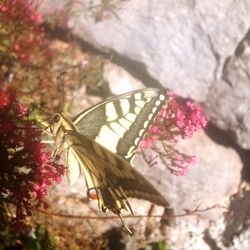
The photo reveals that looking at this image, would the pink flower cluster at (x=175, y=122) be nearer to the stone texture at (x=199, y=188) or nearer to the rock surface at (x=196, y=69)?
the rock surface at (x=196, y=69)

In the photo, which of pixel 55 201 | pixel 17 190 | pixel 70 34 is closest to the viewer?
pixel 17 190

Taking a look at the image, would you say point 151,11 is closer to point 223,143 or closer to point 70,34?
point 70,34

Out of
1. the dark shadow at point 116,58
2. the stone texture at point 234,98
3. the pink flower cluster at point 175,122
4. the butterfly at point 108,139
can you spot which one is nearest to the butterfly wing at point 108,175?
the butterfly at point 108,139

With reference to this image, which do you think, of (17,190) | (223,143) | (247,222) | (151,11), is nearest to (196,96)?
(223,143)

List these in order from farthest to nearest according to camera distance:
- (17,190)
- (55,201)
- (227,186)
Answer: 1. (227,186)
2. (55,201)
3. (17,190)

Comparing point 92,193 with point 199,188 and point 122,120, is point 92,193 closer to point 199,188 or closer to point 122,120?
point 122,120

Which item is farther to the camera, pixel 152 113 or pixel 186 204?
pixel 186 204

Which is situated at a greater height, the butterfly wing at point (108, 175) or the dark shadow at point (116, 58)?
the dark shadow at point (116, 58)

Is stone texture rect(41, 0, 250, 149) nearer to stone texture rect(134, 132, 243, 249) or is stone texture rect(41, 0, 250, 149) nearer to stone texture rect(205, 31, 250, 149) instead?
stone texture rect(205, 31, 250, 149)

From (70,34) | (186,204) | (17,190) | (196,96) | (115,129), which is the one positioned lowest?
(186,204)
